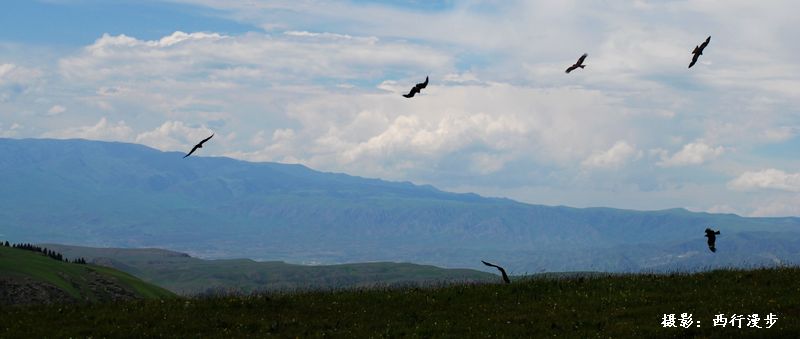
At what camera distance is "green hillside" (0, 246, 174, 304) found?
50.0 m

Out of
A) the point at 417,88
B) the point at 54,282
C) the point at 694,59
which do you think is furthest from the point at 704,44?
the point at 54,282

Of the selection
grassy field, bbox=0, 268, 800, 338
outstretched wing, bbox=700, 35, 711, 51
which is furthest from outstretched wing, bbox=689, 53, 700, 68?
grassy field, bbox=0, 268, 800, 338

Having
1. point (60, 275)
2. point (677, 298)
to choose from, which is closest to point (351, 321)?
point (677, 298)

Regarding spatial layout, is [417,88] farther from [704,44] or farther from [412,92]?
[704,44]

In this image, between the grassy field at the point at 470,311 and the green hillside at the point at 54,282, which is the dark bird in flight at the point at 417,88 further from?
the green hillside at the point at 54,282

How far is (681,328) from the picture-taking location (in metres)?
27.5

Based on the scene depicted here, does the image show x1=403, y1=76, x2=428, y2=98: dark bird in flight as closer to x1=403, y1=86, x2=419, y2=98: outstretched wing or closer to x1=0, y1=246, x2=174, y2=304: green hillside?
x1=403, y1=86, x2=419, y2=98: outstretched wing

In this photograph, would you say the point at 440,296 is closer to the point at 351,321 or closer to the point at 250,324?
the point at 351,321

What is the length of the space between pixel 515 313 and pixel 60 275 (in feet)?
120

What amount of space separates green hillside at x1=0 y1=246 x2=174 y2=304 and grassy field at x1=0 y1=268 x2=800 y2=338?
654 inches

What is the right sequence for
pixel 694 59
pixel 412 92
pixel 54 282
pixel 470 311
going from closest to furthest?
pixel 412 92 < pixel 470 311 < pixel 694 59 < pixel 54 282

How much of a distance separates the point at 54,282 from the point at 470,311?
31.5 m

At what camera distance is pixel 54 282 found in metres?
54.0

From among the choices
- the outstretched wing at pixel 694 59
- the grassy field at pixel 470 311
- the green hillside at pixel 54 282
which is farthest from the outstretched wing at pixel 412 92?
the green hillside at pixel 54 282
